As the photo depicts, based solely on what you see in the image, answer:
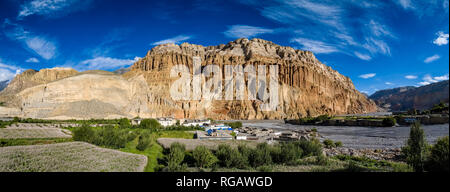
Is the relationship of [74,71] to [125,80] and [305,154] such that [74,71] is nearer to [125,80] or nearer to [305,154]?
[125,80]

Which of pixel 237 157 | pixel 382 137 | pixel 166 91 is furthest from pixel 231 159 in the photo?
pixel 166 91

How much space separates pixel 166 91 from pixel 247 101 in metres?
35.7

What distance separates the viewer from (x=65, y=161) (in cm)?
1146

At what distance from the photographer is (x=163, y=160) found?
1625 centimetres

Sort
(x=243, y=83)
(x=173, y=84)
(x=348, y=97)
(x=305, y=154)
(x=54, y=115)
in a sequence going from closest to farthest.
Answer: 1. (x=305, y=154)
2. (x=54, y=115)
3. (x=173, y=84)
4. (x=243, y=83)
5. (x=348, y=97)

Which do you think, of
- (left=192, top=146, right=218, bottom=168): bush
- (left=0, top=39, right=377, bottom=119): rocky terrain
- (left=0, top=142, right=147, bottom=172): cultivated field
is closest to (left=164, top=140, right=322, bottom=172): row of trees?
(left=192, top=146, right=218, bottom=168): bush

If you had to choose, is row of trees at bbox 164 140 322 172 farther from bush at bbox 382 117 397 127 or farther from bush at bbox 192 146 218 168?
bush at bbox 382 117 397 127

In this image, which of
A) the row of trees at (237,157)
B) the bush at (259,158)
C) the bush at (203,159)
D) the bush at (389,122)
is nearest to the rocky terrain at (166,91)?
the bush at (389,122)

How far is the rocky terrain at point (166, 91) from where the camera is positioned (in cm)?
6581

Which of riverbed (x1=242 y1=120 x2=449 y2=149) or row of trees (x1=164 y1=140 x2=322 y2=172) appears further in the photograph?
riverbed (x1=242 y1=120 x2=449 y2=149)

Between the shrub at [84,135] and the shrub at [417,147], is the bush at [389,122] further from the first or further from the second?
the shrub at [84,135]

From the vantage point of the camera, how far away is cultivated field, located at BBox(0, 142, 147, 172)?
10156mm
